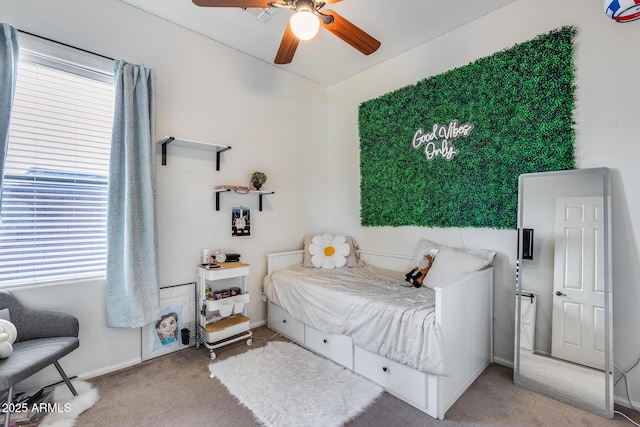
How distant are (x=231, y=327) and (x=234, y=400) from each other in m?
0.71

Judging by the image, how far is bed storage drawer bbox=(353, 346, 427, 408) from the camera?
1.80 metres

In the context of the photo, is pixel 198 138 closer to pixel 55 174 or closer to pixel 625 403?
pixel 55 174

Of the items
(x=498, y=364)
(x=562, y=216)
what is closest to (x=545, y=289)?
(x=562, y=216)

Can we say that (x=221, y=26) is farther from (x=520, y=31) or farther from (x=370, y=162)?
(x=520, y=31)

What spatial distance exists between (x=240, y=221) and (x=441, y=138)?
2093 millimetres

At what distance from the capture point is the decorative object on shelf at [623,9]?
64.5 inches

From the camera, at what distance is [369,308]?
6.67 ft

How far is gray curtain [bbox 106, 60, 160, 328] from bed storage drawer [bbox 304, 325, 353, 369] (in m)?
1.26

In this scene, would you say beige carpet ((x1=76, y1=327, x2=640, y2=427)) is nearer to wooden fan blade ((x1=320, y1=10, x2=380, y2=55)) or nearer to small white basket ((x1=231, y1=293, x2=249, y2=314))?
small white basket ((x1=231, y1=293, x2=249, y2=314))

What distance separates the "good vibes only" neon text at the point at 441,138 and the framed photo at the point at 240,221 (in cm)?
183

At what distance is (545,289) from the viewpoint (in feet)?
6.85

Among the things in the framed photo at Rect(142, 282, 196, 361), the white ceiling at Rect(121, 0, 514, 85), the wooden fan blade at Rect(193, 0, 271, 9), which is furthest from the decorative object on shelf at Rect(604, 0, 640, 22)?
the framed photo at Rect(142, 282, 196, 361)

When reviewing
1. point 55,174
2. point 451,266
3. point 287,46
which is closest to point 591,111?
point 451,266

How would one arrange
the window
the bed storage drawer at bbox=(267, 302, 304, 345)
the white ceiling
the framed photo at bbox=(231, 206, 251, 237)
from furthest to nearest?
the framed photo at bbox=(231, 206, 251, 237)
the bed storage drawer at bbox=(267, 302, 304, 345)
the white ceiling
the window
